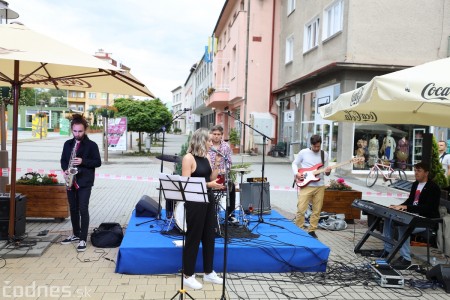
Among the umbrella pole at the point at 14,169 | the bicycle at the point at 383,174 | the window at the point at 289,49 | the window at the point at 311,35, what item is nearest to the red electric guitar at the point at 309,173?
the umbrella pole at the point at 14,169

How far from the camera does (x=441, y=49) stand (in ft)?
50.1

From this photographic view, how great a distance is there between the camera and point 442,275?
4914 mm

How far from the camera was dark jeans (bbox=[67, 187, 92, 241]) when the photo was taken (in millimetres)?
5922

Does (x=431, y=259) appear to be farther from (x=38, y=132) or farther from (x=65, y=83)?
(x=38, y=132)

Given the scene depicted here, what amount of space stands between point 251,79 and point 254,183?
732 inches

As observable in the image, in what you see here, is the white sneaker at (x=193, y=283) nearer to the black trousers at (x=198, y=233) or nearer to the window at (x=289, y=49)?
the black trousers at (x=198, y=233)

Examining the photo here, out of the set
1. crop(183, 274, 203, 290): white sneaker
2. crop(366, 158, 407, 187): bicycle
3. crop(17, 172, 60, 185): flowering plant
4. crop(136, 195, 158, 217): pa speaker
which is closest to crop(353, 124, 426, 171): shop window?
crop(366, 158, 407, 187): bicycle

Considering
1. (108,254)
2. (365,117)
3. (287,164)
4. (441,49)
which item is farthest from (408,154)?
(108,254)

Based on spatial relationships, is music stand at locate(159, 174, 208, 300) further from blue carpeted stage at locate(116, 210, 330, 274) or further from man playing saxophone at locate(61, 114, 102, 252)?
man playing saxophone at locate(61, 114, 102, 252)

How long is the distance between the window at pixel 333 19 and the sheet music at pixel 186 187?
13.4 meters

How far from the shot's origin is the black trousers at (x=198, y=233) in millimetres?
4480

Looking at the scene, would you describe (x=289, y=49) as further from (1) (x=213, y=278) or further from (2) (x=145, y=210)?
(1) (x=213, y=278)

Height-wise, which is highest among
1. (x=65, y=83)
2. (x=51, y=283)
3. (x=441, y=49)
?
(x=441, y=49)

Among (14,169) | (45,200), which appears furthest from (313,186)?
(45,200)
